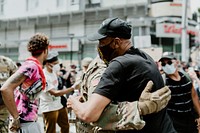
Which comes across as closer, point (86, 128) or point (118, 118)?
point (118, 118)

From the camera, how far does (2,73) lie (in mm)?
4363

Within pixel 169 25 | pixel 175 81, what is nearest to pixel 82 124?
pixel 175 81

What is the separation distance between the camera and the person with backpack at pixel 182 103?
17.2ft

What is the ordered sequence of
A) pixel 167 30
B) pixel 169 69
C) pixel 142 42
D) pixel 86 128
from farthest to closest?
pixel 167 30
pixel 142 42
pixel 169 69
pixel 86 128

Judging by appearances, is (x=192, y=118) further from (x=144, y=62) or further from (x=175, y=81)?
(x=144, y=62)

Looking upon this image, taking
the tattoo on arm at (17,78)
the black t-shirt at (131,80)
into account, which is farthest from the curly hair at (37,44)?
the black t-shirt at (131,80)

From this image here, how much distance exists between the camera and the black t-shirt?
→ 8.75 feet

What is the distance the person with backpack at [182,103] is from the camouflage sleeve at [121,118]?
8.80ft

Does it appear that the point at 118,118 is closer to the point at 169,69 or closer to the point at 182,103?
the point at 182,103

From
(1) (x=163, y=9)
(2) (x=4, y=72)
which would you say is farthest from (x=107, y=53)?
(1) (x=163, y=9)

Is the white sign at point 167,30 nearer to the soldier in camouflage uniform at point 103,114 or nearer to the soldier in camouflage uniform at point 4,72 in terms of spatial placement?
the soldier in camouflage uniform at point 4,72

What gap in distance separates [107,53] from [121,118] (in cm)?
52

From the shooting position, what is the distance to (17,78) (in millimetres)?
3943

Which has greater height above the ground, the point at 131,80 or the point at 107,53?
the point at 107,53
